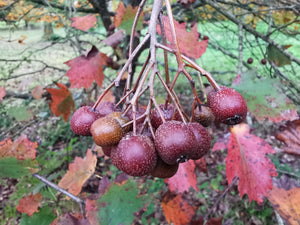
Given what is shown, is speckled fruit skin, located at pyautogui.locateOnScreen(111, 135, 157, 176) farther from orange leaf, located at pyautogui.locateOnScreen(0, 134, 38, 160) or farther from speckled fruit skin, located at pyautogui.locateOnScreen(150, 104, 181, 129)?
orange leaf, located at pyautogui.locateOnScreen(0, 134, 38, 160)

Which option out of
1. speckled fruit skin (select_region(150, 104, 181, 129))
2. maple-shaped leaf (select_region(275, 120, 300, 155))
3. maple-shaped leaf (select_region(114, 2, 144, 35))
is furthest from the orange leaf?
maple-shaped leaf (select_region(275, 120, 300, 155))

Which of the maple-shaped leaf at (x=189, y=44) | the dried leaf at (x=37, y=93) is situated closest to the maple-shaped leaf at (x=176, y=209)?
the maple-shaped leaf at (x=189, y=44)

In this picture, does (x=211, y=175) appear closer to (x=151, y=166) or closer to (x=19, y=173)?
(x=19, y=173)

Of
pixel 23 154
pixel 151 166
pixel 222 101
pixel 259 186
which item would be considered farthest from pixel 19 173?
pixel 259 186

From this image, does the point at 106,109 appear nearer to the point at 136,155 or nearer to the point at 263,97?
the point at 136,155

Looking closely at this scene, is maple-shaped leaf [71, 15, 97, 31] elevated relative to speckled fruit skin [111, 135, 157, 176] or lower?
lower
